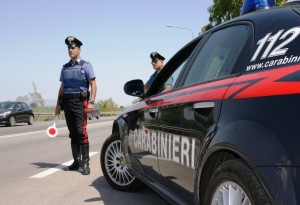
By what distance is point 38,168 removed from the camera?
277 inches

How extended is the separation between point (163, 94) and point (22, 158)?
5.55 meters

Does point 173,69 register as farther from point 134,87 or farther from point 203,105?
point 203,105

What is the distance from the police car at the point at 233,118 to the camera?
1.85 m

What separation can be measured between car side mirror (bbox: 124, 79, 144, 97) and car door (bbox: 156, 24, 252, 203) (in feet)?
2.84

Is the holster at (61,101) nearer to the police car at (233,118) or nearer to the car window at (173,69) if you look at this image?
the car window at (173,69)

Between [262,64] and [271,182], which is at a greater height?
[262,64]

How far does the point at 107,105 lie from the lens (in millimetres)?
82688

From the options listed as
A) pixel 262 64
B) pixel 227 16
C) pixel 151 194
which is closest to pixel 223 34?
pixel 262 64

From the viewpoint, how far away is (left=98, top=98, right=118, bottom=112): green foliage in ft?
265

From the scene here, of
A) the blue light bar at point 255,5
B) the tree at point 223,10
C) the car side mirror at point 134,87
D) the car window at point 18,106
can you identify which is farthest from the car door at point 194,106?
the car window at point 18,106

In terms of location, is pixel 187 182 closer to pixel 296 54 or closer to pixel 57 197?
pixel 296 54

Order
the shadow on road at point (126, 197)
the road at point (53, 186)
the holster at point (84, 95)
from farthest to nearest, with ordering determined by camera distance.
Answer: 1. the holster at point (84, 95)
2. the road at point (53, 186)
3. the shadow on road at point (126, 197)

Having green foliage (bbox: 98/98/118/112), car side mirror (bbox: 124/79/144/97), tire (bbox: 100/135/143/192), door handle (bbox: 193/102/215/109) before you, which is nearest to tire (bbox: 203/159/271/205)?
door handle (bbox: 193/102/215/109)

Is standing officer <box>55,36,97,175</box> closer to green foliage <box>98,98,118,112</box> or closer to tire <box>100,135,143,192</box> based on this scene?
tire <box>100,135,143,192</box>
